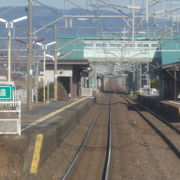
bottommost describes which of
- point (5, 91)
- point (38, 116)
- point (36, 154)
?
point (36, 154)

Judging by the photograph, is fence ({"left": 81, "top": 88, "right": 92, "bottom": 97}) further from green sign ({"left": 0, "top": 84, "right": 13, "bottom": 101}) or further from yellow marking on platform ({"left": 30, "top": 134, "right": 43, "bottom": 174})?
yellow marking on platform ({"left": 30, "top": 134, "right": 43, "bottom": 174})

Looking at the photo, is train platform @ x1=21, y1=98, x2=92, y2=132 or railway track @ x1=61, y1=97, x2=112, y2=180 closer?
railway track @ x1=61, y1=97, x2=112, y2=180

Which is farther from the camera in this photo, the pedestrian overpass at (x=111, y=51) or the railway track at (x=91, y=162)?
the pedestrian overpass at (x=111, y=51)

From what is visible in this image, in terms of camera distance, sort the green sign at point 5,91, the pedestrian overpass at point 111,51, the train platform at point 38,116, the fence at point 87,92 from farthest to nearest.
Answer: the fence at point 87,92 < the pedestrian overpass at point 111,51 < the train platform at point 38,116 < the green sign at point 5,91

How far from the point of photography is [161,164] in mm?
13078

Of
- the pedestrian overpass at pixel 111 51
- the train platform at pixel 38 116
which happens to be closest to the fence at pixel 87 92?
the pedestrian overpass at pixel 111 51

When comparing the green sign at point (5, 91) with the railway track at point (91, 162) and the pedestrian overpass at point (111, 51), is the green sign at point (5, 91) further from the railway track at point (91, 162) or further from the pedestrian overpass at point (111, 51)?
the pedestrian overpass at point (111, 51)

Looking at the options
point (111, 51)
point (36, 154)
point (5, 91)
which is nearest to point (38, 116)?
Result: point (5, 91)

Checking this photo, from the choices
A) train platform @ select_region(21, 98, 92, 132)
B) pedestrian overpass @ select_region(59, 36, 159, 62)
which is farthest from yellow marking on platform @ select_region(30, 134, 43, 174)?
pedestrian overpass @ select_region(59, 36, 159, 62)

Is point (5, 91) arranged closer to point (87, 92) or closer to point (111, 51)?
point (111, 51)

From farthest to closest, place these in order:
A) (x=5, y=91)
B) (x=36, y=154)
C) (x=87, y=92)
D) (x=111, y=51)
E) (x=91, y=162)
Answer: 1. (x=87, y=92)
2. (x=111, y=51)
3. (x=5, y=91)
4. (x=91, y=162)
5. (x=36, y=154)

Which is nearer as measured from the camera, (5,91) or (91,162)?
(91,162)

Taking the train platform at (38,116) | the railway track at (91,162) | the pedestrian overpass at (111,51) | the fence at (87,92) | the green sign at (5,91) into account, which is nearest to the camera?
the railway track at (91,162)

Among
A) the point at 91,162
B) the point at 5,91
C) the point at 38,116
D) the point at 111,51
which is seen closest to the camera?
the point at 91,162
